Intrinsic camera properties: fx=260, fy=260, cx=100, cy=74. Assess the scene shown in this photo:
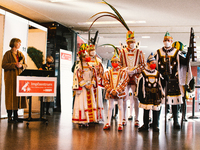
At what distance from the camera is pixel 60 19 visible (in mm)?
10172

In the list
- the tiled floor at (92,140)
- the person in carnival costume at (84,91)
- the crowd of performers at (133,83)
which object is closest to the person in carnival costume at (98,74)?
the crowd of performers at (133,83)

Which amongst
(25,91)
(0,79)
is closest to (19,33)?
(0,79)

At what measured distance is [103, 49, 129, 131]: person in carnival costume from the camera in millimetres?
5395

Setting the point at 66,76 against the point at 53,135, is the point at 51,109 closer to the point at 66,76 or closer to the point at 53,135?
the point at 66,76

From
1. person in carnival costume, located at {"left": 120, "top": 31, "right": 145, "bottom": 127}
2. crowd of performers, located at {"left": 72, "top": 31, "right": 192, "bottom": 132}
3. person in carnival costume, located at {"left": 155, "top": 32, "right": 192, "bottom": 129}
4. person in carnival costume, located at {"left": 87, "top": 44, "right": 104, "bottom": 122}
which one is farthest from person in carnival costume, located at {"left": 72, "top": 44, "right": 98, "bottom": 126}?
person in carnival costume, located at {"left": 155, "top": 32, "right": 192, "bottom": 129}

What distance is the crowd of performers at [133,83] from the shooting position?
5.38 metres

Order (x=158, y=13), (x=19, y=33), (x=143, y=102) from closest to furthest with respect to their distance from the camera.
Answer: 1. (x=143, y=102)
2. (x=19, y=33)
3. (x=158, y=13)

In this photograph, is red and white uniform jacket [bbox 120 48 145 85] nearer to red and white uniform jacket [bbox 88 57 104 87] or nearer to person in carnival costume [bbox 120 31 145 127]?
person in carnival costume [bbox 120 31 145 127]

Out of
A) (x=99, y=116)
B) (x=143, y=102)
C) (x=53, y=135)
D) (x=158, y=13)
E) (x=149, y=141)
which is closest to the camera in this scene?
(x=149, y=141)

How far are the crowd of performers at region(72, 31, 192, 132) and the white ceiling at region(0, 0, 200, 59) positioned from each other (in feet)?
3.52

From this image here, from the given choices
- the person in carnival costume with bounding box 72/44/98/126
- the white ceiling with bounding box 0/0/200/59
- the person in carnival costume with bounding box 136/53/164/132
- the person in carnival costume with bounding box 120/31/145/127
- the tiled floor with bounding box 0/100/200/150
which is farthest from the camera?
the white ceiling with bounding box 0/0/200/59

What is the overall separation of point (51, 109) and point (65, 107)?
0.58 metres

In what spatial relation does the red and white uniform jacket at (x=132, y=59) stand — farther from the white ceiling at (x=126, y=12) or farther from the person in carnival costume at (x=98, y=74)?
the person in carnival costume at (x=98, y=74)

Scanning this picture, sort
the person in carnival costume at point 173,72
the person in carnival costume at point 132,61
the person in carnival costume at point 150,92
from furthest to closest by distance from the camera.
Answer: the person in carnival costume at point 132,61 < the person in carnival costume at point 173,72 < the person in carnival costume at point 150,92
